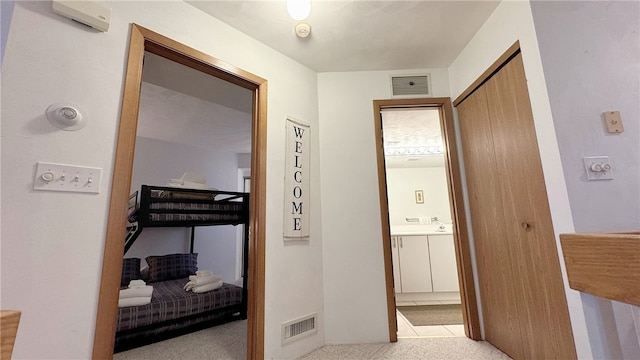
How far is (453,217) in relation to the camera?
2.22m

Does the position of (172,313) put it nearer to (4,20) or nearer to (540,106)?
(4,20)

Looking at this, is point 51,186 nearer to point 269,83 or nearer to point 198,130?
point 269,83

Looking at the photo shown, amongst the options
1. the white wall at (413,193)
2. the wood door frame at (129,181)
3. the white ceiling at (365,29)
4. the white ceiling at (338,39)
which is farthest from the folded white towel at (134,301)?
the white wall at (413,193)

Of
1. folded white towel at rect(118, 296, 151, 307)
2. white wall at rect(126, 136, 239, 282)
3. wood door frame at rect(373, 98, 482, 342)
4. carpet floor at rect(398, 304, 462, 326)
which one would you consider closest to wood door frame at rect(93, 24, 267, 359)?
wood door frame at rect(373, 98, 482, 342)

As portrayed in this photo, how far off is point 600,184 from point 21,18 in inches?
110

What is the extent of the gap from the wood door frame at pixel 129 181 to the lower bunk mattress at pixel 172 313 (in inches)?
45.5

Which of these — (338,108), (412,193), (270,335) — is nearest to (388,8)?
(338,108)

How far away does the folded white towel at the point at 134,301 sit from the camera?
2.19 meters

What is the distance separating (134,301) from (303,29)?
2.70m

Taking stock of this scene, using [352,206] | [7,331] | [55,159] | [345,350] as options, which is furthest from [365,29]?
[345,350]

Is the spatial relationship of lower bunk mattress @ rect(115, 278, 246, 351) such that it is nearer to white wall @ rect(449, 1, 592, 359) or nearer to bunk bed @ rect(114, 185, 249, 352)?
bunk bed @ rect(114, 185, 249, 352)

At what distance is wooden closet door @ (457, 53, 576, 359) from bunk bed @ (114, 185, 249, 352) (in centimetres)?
240

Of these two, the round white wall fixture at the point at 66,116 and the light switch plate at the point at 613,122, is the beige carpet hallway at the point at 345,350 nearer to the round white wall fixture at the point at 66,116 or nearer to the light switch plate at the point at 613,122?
the light switch plate at the point at 613,122

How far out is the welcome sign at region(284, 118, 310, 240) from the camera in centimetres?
192
